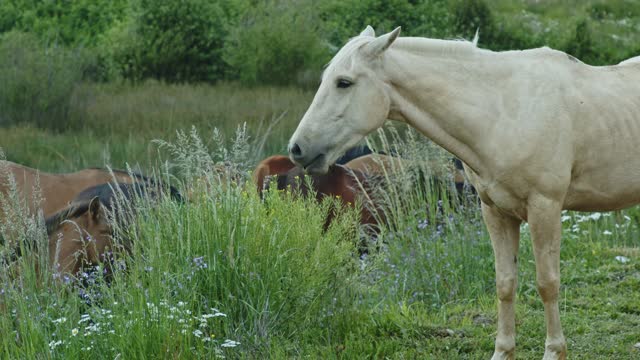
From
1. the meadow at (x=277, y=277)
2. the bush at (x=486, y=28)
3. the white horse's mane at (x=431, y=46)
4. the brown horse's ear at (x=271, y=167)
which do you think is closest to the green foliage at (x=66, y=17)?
the bush at (x=486, y=28)

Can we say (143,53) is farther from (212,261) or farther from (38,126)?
(212,261)

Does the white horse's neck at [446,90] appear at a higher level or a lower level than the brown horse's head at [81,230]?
higher

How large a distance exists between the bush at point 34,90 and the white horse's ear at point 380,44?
26.6ft

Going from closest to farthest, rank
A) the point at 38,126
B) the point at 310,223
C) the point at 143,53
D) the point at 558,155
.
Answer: the point at 558,155
the point at 310,223
the point at 38,126
the point at 143,53

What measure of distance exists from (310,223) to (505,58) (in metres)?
1.64

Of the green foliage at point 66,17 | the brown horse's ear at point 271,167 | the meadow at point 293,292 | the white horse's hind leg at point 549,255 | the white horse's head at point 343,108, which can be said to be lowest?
the green foliage at point 66,17

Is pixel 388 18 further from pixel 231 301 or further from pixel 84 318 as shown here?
pixel 84 318

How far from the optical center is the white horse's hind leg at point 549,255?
4.62 metres

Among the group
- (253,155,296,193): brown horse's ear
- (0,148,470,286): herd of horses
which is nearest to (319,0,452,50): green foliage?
(0,148,470,286): herd of horses

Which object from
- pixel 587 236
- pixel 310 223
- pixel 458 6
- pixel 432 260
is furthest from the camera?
pixel 458 6

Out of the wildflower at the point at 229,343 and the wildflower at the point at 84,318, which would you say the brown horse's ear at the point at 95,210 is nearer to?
the wildflower at the point at 84,318

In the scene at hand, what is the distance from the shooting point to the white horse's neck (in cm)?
465

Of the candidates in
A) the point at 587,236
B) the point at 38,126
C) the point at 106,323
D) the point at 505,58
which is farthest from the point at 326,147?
the point at 38,126

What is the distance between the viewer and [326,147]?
4598 millimetres
